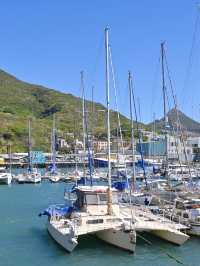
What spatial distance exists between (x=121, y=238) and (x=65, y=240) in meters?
3.82

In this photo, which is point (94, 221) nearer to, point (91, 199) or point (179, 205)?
point (91, 199)

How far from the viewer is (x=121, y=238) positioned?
34.4 meters

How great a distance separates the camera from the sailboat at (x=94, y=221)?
34219 mm

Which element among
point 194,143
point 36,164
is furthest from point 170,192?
point 194,143

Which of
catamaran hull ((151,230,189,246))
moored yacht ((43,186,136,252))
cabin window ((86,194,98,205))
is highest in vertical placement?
cabin window ((86,194,98,205))

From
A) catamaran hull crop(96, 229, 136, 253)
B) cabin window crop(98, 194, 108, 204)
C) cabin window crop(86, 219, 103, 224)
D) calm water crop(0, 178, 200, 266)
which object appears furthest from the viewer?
cabin window crop(98, 194, 108, 204)

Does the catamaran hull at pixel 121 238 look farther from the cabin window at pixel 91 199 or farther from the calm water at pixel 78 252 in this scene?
the cabin window at pixel 91 199

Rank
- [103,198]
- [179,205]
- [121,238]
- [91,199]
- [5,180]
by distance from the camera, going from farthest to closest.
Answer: [5,180] → [179,205] → [91,199] → [103,198] → [121,238]

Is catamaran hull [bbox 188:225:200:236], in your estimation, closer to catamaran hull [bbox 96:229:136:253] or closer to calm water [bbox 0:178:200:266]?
calm water [bbox 0:178:200:266]

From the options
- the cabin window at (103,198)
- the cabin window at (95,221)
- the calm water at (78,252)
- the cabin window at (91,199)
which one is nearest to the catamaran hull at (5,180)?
the calm water at (78,252)

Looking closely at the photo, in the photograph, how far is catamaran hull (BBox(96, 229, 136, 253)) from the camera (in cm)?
3375

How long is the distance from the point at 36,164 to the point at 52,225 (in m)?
135

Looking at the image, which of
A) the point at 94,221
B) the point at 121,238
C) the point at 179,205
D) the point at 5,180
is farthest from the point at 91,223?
the point at 5,180

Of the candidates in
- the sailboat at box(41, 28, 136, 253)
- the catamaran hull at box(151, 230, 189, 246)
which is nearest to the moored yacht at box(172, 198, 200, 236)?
the catamaran hull at box(151, 230, 189, 246)
